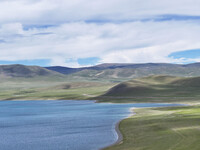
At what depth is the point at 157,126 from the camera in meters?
79.6

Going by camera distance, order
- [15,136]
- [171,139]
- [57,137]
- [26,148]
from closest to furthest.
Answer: [171,139] → [26,148] → [57,137] → [15,136]

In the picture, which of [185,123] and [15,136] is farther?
[15,136]

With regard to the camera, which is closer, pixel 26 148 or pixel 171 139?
pixel 171 139

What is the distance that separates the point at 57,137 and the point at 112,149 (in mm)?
23660

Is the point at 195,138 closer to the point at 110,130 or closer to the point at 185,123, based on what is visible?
the point at 185,123

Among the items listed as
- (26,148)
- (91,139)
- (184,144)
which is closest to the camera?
(184,144)

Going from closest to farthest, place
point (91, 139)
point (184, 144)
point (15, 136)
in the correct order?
1. point (184, 144)
2. point (91, 139)
3. point (15, 136)

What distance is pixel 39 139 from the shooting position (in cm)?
7775

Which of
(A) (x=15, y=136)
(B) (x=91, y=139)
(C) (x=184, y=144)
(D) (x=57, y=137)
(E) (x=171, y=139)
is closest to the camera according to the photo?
(C) (x=184, y=144)

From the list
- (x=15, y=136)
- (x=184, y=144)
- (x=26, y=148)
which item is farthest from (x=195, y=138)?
(x=15, y=136)

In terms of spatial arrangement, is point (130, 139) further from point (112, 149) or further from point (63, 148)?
point (63, 148)

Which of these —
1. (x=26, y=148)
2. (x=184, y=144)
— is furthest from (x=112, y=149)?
(x=26, y=148)

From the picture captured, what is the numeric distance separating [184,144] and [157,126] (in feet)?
77.0

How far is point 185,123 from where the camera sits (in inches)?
3140
